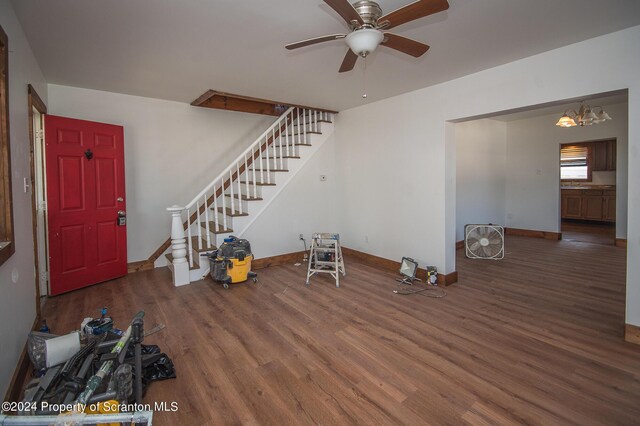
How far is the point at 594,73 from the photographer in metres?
2.72

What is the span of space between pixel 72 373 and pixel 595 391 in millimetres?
3245

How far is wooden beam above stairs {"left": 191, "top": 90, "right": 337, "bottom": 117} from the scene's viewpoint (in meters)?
4.44

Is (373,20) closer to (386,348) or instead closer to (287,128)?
(386,348)

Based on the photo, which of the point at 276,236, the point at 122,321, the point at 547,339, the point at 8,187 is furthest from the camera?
the point at 276,236

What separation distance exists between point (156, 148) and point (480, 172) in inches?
241

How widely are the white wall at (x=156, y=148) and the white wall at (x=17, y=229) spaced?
1350mm

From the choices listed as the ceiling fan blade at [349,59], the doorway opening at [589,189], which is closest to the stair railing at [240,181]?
the ceiling fan blade at [349,59]

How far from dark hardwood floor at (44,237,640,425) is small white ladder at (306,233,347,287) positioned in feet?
0.56

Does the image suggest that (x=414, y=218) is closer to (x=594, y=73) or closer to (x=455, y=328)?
(x=455, y=328)

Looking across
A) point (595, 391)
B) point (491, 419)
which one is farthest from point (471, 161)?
point (491, 419)

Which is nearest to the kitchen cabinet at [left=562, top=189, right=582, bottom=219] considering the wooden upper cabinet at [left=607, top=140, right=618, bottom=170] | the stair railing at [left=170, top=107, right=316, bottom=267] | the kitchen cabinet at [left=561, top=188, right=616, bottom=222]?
the kitchen cabinet at [left=561, top=188, right=616, bottom=222]

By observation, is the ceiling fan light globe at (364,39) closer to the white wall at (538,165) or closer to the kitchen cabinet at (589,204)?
the white wall at (538,165)

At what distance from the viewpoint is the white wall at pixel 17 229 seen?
195 centimetres

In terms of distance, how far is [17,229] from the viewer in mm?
2316
